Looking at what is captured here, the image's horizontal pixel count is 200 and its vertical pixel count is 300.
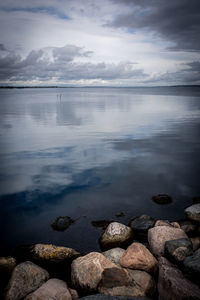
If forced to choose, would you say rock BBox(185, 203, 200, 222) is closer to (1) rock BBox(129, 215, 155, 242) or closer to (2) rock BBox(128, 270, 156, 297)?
(1) rock BBox(129, 215, 155, 242)

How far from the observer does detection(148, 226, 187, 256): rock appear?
5.84 meters

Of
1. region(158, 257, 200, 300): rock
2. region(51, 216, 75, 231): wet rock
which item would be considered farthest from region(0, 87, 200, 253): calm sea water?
region(158, 257, 200, 300): rock

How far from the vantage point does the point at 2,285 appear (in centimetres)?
506

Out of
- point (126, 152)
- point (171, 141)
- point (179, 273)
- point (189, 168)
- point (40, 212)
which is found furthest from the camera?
point (171, 141)

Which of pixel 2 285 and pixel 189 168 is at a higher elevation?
pixel 189 168

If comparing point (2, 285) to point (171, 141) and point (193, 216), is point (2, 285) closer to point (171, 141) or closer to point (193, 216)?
point (193, 216)

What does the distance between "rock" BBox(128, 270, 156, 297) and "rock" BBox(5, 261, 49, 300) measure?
196 centimetres

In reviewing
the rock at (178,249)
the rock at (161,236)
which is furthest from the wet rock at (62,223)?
the rock at (178,249)

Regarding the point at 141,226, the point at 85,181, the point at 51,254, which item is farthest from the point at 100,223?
the point at 85,181

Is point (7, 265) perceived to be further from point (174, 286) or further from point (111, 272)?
point (174, 286)

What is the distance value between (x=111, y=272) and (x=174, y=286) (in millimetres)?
1307

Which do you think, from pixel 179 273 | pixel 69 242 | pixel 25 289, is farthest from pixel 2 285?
pixel 179 273

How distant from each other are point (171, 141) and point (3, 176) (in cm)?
1229

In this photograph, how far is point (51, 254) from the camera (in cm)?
572
